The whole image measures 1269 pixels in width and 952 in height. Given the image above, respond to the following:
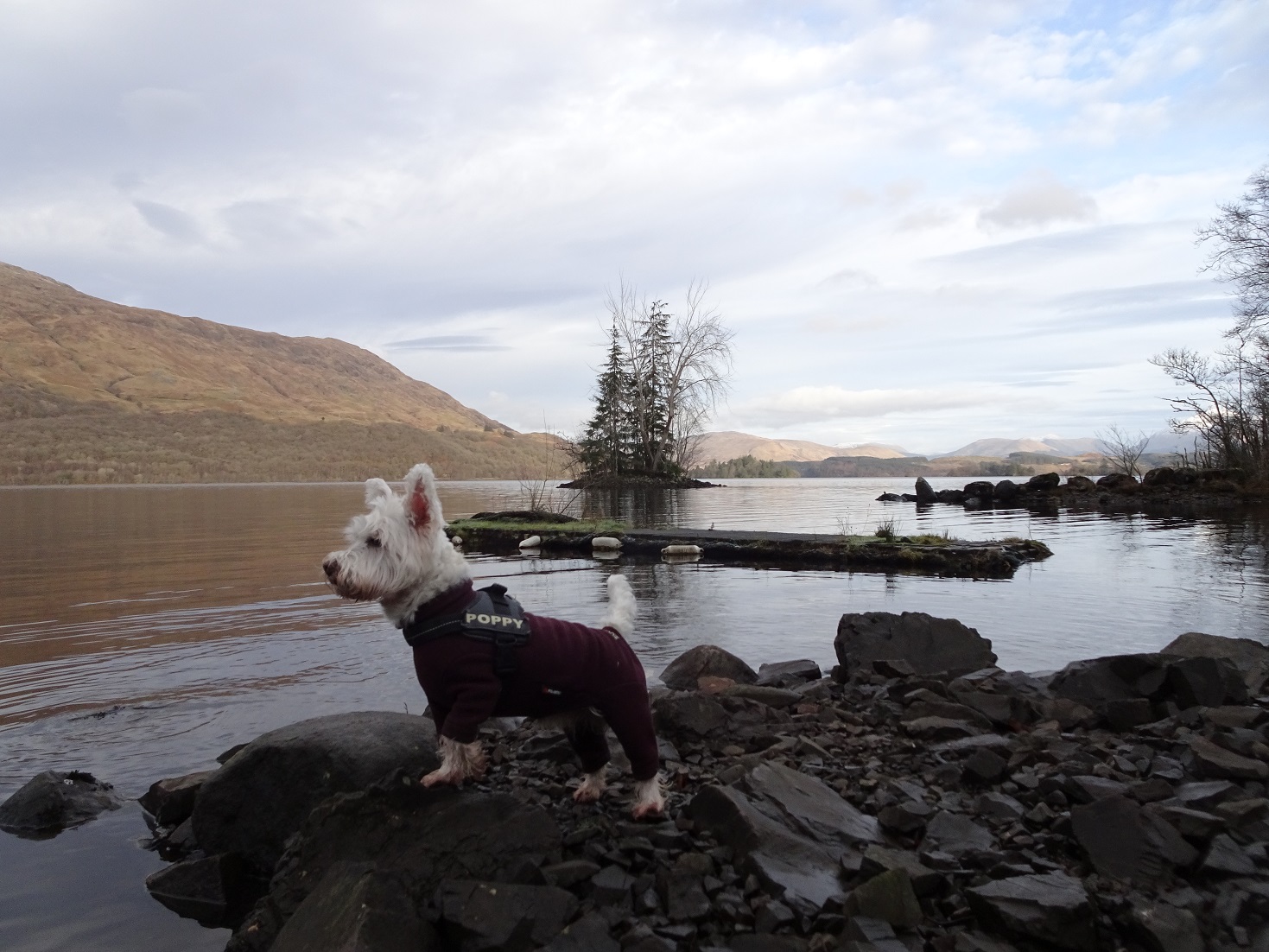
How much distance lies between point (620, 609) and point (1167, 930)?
10.0ft

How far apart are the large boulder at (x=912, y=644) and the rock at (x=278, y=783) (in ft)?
15.7

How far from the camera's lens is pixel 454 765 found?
410 centimetres

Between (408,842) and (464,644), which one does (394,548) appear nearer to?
(464,644)

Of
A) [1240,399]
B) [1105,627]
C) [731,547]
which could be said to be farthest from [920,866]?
[1240,399]

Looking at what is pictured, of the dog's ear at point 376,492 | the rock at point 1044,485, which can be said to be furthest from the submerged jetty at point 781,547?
the rock at point 1044,485

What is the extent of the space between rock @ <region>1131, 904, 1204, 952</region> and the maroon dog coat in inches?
93.7

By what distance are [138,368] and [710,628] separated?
224629 mm

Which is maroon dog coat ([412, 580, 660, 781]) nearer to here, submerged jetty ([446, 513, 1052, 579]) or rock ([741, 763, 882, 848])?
rock ([741, 763, 882, 848])

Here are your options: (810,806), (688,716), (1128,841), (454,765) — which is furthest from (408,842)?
(1128,841)

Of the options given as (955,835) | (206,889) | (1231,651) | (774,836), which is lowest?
(206,889)

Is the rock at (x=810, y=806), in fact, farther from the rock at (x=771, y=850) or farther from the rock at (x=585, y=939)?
the rock at (x=585, y=939)

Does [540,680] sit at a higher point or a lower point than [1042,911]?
higher

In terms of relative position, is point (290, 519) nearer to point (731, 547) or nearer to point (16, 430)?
point (731, 547)

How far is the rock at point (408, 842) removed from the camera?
3.66 meters
